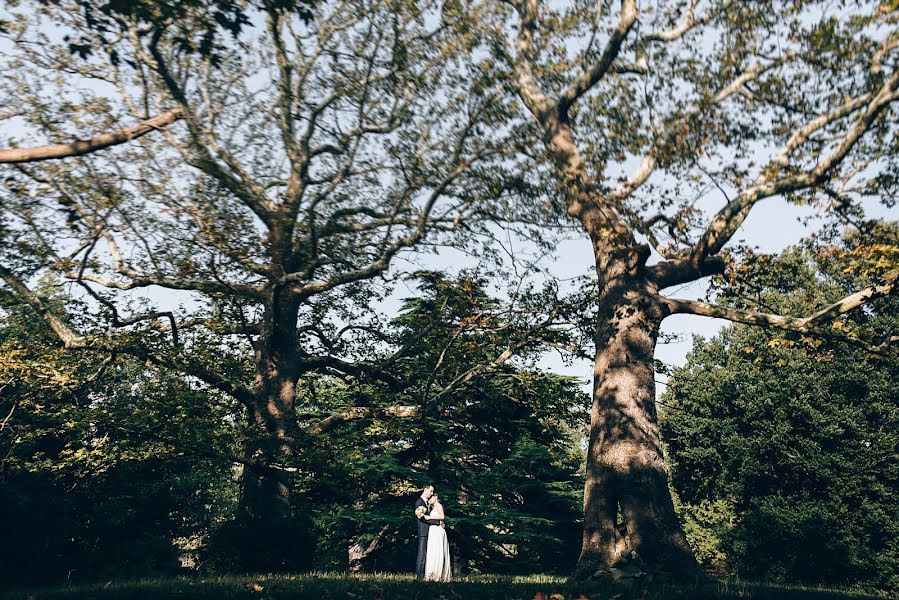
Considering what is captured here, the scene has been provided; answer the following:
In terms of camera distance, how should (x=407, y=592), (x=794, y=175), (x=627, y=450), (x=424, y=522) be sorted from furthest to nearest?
(x=424, y=522), (x=794, y=175), (x=627, y=450), (x=407, y=592)

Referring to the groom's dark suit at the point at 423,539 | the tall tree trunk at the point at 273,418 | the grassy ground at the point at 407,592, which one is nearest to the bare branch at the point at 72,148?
the grassy ground at the point at 407,592

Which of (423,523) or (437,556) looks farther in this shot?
(423,523)

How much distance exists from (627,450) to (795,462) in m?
27.6

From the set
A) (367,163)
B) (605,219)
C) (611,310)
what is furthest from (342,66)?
(611,310)

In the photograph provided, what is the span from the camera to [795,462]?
3300cm

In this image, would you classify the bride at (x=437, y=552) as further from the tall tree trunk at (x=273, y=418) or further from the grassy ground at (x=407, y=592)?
the grassy ground at (x=407, y=592)

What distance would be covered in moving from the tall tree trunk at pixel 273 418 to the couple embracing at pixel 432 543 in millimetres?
3525

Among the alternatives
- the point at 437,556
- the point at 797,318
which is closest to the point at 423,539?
the point at 437,556

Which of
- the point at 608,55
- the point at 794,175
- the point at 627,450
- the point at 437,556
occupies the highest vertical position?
the point at 608,55

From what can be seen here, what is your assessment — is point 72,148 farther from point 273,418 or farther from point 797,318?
point 797,318

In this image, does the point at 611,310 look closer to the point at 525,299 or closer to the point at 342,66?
the point at 525,299

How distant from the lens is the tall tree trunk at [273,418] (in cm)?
1528

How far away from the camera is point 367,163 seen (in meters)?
15.0

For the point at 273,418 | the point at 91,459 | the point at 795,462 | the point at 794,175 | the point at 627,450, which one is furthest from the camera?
the point at 795,462
